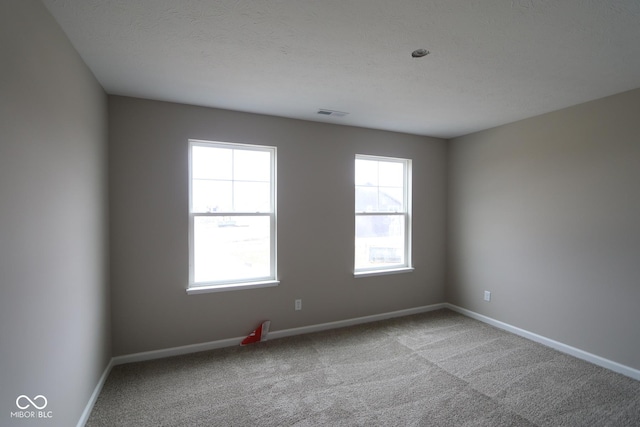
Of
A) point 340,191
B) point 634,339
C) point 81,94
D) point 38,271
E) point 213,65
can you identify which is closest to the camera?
point 38,271

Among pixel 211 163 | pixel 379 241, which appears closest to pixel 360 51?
pixel 211 163

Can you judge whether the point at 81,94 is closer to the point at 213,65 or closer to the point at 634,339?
the point at 213,65

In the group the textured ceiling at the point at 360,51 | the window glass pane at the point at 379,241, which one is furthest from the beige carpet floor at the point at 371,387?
the textured ceiling at the point at 360,51

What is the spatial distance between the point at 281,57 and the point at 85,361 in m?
2.47

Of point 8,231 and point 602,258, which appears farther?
point 602,258

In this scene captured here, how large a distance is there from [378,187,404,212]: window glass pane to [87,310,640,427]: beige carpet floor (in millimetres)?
1661

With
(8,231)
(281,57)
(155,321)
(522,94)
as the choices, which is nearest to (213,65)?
(281,57)

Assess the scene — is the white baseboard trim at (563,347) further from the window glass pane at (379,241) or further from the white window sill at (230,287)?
the white window sill at (230,287)

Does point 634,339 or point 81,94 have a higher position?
point 81,94

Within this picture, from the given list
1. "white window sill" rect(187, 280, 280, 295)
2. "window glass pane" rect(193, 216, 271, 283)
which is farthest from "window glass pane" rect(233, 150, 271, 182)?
"white window sill" rect(187, 280, 280, 295)

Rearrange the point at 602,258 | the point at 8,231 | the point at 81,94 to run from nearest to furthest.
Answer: the point at 8,231 < the point at 81,94 < the point at 602,258

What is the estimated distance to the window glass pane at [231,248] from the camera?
323 cm

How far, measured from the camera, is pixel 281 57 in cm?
214

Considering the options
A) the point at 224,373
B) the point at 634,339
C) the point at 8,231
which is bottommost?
the point at 224,373
